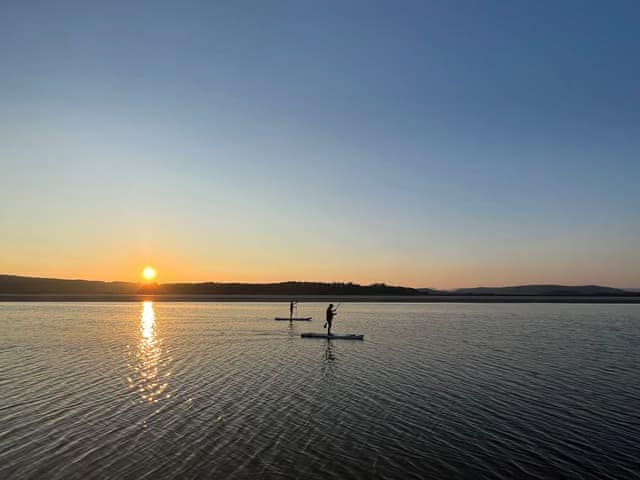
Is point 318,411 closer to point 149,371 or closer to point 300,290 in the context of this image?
point 149,371

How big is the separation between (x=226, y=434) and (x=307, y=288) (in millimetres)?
172345

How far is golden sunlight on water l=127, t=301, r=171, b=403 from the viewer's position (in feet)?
67.1

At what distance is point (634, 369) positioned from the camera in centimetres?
2645

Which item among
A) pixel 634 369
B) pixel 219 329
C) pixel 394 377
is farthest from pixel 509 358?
pixel 219 329

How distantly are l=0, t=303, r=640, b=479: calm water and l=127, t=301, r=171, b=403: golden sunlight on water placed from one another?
0.14 m

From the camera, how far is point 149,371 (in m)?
25.4

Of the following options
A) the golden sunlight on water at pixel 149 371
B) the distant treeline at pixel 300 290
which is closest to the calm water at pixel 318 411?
the golden sunlight on water at pixel 149 371

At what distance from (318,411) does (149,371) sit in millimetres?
12198

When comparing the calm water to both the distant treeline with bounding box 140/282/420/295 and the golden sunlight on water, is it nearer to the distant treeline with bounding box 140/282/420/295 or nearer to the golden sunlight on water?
the golden sunlight on water

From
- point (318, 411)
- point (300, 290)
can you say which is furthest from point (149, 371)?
point (300, 290)

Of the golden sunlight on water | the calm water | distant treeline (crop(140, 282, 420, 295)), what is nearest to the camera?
the calm water

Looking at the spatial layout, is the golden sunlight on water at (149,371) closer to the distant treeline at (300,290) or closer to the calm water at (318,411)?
the calm water at (318,411)

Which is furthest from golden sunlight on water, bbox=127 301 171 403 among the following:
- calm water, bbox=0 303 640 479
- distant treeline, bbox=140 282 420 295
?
distant treeline, bbox=140 282 420 295

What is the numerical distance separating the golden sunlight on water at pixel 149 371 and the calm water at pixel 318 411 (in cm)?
14
